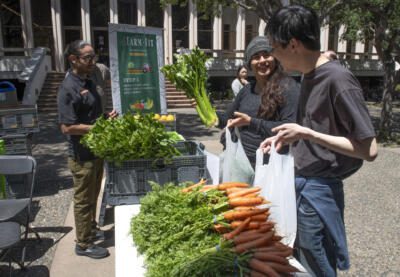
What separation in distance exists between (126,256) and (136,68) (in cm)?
325

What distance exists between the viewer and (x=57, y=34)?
19359 mm

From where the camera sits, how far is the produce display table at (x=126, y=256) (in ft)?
6.57

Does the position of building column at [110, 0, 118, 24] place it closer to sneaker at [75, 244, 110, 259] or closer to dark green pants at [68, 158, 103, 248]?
dark green pants at [68, 158, 103, 248]

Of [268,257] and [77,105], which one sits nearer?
[268,257]

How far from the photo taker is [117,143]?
120 inches

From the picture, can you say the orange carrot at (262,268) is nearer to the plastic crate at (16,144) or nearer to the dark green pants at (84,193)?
the dark green pants at (84,193)

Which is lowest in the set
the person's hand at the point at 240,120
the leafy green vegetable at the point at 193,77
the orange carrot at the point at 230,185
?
the orange carrot at the point at 230,185

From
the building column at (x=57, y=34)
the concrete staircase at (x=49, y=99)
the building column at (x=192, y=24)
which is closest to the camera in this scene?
the concrete staircase at (x=49, y=99)

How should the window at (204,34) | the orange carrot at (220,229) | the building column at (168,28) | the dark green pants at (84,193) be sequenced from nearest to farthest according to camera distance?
the orange carrot at (220,229)
the dark green pants at (84,193)
the building column at (168,28)
the window at (204,34)

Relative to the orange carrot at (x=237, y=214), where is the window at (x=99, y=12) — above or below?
above

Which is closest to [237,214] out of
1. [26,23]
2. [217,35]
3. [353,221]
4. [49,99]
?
[353,221]

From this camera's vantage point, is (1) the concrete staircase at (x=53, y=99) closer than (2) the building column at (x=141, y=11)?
Yes

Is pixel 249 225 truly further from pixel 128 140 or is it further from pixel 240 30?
pixel 240 30

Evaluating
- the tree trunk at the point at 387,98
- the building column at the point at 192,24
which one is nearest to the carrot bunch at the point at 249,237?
the tree trunk at the point at 387,98
